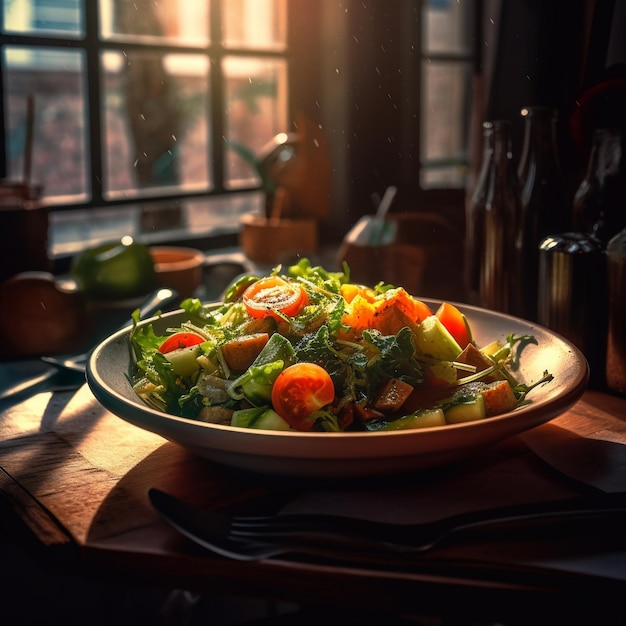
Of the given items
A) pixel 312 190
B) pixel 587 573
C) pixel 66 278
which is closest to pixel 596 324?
pixel 587 573

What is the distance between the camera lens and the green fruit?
2012 millimetres

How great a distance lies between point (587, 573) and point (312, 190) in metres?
2.64

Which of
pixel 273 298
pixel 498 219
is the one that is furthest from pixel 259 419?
pixel 498 219

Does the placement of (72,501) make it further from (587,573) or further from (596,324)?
(596,324)

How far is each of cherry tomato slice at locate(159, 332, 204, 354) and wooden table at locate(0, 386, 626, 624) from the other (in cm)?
11

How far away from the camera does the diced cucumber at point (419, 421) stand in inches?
35.9

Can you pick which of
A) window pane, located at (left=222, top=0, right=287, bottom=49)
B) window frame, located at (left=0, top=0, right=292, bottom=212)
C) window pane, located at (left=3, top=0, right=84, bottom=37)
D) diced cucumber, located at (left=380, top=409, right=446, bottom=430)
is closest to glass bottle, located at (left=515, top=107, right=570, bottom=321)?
diced cucumber, located at (left=380, top=409, right=446, bottom=430)

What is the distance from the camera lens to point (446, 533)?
77 cm

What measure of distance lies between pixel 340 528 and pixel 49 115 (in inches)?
83.8

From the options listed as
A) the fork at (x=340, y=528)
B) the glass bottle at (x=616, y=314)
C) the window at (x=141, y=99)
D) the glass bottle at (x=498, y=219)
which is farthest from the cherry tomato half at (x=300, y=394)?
the window at (x=141, y=99)

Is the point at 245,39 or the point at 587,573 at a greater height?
the point at 245,39

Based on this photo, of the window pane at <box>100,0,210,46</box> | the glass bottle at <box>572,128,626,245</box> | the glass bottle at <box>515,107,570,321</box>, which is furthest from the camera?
the window pane at <box>100,0,210,46</box>

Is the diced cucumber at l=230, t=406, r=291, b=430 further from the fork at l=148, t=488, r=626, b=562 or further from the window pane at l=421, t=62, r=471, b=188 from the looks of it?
the window pane at l=421, t=62, r=471, b=188

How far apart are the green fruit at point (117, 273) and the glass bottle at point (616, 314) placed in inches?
45.4
